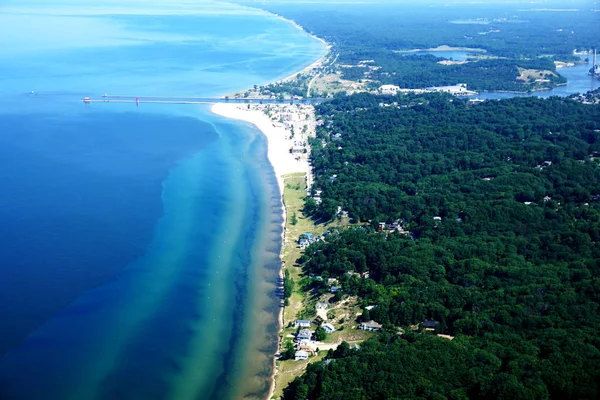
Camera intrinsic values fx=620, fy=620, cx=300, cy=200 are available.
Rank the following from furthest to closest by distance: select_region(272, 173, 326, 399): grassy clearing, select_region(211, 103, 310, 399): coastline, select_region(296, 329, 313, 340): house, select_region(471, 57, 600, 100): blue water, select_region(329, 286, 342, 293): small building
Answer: select_region(471, 57, 600, 100): blue water < select_region(211, 103, 310, 399): coastline < select_region(329, 286, 342, 293): small building < select_region(296, 329, 313, 340): house < select_region(272, 173, 326, 399): grassy clearing

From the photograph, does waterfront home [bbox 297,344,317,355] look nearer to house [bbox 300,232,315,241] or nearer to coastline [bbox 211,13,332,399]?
coastline [bbox 211,13,332,399]

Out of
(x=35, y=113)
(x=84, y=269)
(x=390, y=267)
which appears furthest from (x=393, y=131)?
(x=35, y=113)

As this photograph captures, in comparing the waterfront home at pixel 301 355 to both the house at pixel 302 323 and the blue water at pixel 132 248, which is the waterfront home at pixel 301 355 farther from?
the house at pixel 302 323

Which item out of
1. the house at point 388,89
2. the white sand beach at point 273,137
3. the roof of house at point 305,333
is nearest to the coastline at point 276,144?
the white sand beach at point 273,137

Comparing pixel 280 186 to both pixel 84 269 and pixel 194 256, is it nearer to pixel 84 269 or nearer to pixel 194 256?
pixel 194 256

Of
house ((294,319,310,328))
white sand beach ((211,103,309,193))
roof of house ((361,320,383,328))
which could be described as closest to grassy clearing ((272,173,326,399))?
house ((294,319,310,328))
